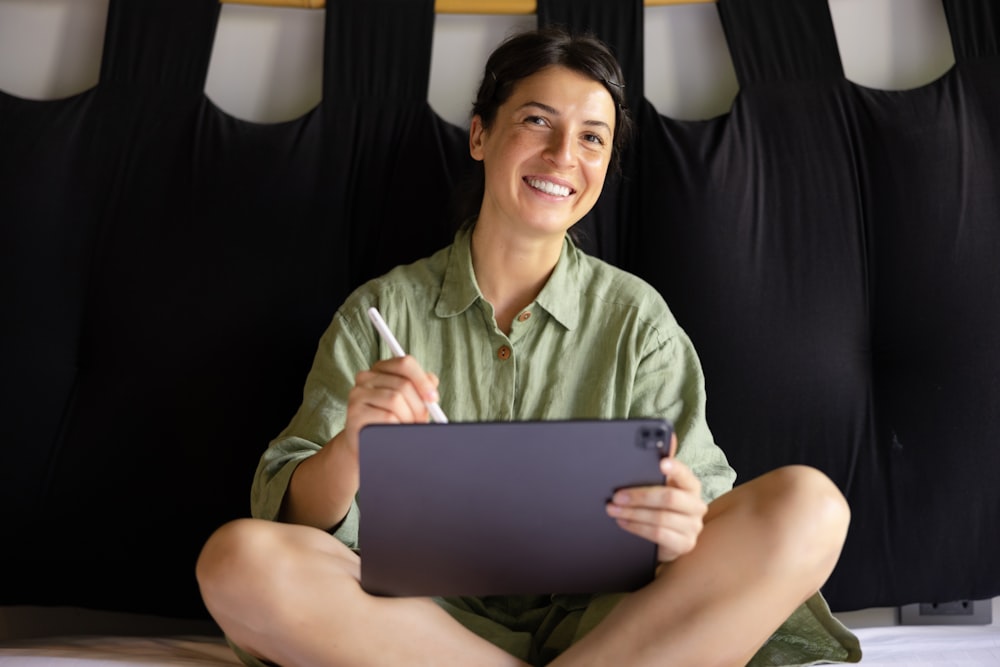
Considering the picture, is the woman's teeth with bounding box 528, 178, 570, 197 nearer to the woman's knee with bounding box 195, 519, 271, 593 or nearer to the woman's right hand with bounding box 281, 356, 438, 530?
the woman's right hand with bounding box 281, 356, 438, 530

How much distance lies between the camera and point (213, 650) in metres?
1.26

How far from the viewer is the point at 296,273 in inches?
55.4

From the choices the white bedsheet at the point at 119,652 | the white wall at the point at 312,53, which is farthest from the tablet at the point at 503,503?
the white wall at the point at 312,53

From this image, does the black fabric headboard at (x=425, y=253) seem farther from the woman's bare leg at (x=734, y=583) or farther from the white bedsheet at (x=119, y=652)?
the woman's bare leg at (x=734, y=583)

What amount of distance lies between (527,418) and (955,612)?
0.64 meters

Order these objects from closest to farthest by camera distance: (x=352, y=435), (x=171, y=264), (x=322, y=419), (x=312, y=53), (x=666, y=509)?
1. (x=666, y=509)
2. (x=352, y=435)
3. (x=322, y=419)
4. (x=171, y=264)
5. (x=312, y=53)

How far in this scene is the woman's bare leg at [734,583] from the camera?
3.09 ft

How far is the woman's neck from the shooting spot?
4.22 ft

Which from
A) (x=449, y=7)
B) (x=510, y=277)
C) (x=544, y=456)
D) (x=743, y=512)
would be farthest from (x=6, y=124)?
(x=743, y=512)

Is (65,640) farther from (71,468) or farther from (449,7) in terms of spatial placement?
(449,7)

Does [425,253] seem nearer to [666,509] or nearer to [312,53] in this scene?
[312,53]

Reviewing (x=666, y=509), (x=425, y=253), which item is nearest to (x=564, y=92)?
(x=425, y=253)

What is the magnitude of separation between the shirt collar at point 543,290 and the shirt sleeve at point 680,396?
0.10 meters

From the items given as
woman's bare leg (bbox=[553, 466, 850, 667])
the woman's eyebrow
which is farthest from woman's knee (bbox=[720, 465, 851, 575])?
the woman's eyebrow
